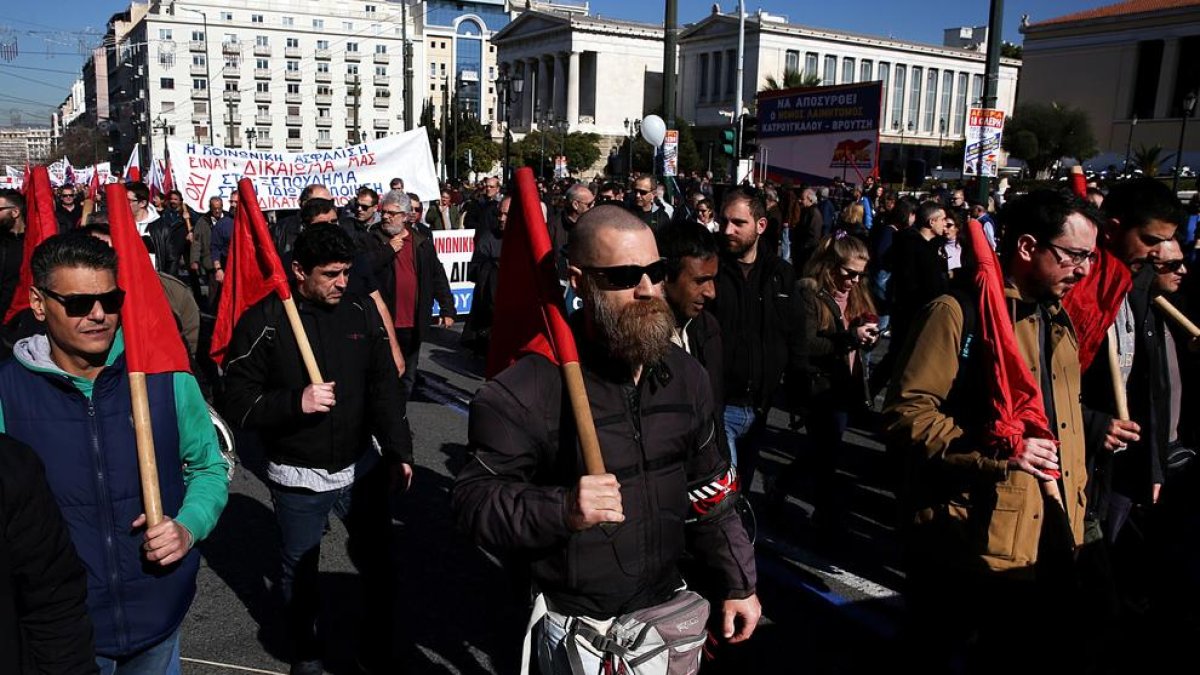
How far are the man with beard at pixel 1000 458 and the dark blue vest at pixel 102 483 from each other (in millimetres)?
2261

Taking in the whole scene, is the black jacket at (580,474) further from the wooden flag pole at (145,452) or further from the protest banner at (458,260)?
the protest banner at (458,260)

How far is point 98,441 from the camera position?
2508 millimetres

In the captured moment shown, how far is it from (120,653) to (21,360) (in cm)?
83

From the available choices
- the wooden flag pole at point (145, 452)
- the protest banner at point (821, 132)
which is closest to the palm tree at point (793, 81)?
the protest banner at point (821, 132)

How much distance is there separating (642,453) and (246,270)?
8.20 feet

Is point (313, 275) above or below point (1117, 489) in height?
above

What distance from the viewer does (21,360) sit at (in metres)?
2.45

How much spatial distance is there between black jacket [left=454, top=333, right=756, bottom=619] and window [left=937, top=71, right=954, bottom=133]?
313 feet

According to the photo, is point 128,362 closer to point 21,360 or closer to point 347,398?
point 21,360

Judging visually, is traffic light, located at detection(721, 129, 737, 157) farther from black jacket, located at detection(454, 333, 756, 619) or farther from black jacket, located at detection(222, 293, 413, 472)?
black jacket, located at detection(454, 333, 756, 619)

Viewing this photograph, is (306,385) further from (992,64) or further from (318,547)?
(992,64)

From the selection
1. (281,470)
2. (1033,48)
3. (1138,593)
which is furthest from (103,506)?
(1033,48)

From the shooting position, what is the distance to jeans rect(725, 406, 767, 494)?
481 centimetres

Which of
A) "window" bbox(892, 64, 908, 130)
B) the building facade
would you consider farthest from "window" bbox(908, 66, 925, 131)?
"window" bbox(892, 64, 908, 130)
